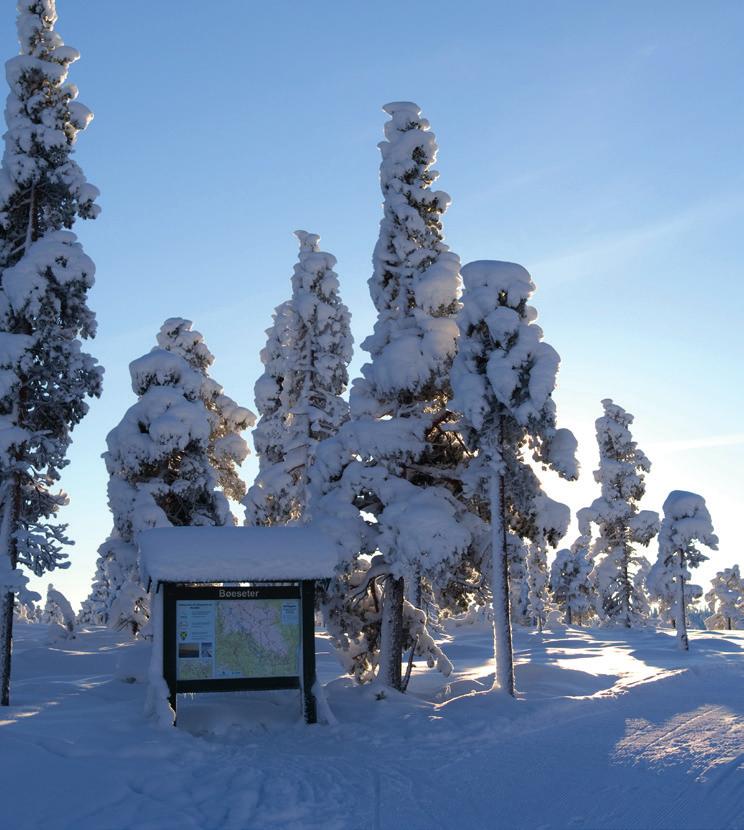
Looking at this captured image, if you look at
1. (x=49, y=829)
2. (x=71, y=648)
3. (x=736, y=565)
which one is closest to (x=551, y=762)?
(x=49, y=829)

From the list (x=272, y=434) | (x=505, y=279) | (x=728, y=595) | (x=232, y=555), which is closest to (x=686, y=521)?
(x=272, y=434)

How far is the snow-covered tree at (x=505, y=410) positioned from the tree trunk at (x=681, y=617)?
2112cm

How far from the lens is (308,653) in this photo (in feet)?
56.9

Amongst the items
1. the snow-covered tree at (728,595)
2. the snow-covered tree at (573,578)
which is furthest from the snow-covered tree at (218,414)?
the snow-covered tree at (728,595)

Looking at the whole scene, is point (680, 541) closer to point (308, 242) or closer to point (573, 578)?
point (308, 242)

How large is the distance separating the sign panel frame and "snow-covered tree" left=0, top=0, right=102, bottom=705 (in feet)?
16.6

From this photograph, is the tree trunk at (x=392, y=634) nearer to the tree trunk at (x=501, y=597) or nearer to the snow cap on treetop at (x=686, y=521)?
the tree trunk at (x=501, y=597)

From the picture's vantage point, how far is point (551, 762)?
42.9 feet

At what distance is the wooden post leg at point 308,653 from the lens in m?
17.1

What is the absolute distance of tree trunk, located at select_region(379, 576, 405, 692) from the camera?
21766 millimetres

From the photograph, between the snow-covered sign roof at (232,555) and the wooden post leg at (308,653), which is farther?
the wooden post leg at (308,653)

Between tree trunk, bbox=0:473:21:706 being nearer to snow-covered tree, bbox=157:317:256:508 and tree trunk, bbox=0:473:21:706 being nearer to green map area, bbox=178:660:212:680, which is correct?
green map area, bbox=178:660:212:680

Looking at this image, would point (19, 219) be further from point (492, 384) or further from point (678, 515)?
Answer: point (678, 515)

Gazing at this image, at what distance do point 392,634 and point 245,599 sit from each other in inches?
233
